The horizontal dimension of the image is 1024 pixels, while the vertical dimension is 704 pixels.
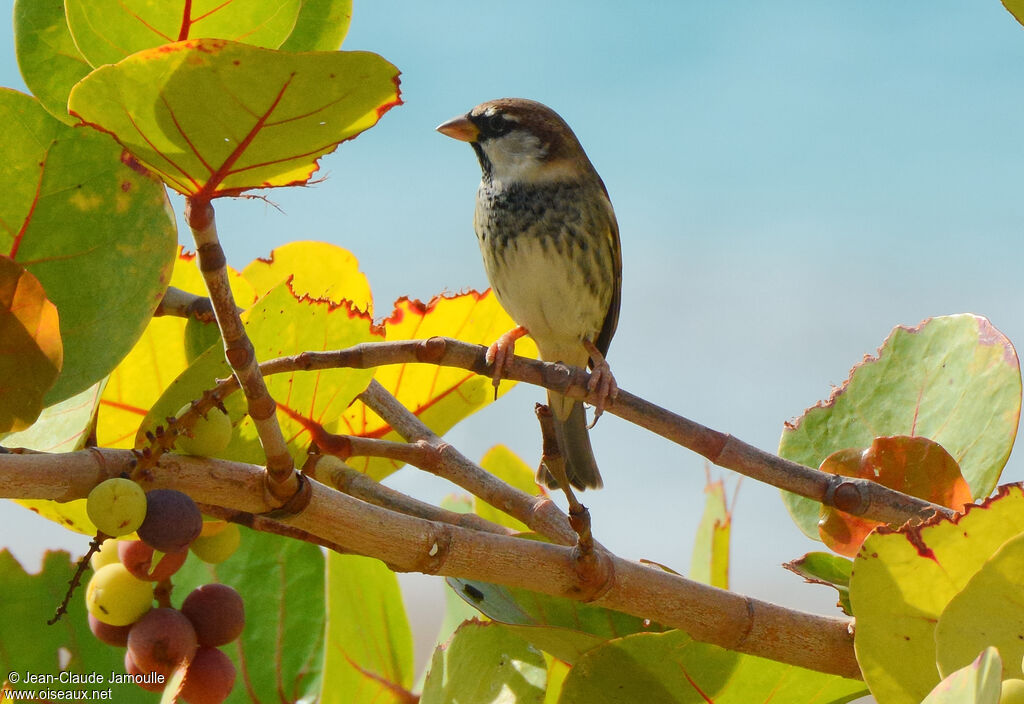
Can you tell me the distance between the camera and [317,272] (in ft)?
4.90

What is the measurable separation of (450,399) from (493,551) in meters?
0.48

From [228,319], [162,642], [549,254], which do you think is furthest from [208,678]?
[549,254]

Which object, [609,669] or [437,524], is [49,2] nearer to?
[437,524]

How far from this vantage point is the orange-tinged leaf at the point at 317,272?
1.45 m

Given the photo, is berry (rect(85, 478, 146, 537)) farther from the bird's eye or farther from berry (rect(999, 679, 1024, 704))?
the bird's eye

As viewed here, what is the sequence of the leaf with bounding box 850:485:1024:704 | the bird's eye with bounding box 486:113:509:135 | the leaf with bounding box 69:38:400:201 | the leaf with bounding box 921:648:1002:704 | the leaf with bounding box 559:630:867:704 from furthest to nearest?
the bird's eye with bounding box 486:113:509:135 < the leaf with bounding box 559:630:867:704 < the leaf with bounding box 850:485:1024:704 < the leaf with bounding box 69:38:400:201 < the leaf with bounding box 921:648:1002:704

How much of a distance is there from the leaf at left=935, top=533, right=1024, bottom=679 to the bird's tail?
2.21 metres

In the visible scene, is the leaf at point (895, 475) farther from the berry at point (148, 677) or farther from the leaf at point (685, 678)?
the berry at point (148, 677)

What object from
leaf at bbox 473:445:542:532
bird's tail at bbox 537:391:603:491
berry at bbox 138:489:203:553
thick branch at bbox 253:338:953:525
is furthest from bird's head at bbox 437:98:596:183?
berry at bbox 138:489:203:553

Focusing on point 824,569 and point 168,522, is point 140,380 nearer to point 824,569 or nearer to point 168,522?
point 168,522

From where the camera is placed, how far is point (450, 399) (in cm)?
150

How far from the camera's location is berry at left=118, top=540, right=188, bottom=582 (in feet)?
3.87

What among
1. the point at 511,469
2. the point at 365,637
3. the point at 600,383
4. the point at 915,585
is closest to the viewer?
the point at 915,585

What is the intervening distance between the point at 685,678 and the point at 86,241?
2.54 feet
